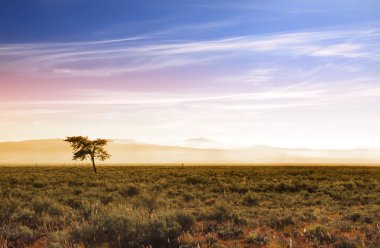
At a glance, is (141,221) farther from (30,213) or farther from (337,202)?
(337,202)

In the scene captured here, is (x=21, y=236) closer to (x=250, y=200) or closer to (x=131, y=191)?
(x=250, y=200)

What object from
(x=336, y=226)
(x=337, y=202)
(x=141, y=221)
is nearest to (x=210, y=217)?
(x=141, y=221)

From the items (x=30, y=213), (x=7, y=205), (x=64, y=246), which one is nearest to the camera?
(x=64, y=246)

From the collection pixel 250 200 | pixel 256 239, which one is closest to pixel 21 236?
pixel 256 239

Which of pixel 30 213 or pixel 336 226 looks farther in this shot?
pixel 30 213

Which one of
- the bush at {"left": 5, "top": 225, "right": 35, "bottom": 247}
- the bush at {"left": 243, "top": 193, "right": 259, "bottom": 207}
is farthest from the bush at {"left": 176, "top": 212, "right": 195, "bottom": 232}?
the bush at {"left": 243, "top": 193, "right": 259, "bottom": 207}

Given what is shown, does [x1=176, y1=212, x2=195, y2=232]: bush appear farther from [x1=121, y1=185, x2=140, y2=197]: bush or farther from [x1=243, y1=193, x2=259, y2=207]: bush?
[x1=121, y1=185, x2=140, y2=197]: bush

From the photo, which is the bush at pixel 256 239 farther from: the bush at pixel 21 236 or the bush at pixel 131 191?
the bush at pixel 131 191

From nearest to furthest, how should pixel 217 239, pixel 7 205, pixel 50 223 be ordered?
pixel 217 239 → pixel 50 223 → pixel 7 205

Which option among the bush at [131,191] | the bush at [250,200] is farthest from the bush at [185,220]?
the bush at [131,191]

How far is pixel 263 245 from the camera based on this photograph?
29.3 ft

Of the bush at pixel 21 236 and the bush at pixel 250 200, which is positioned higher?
the bush at pixel 21 236

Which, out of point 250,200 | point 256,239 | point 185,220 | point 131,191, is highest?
point 185,220

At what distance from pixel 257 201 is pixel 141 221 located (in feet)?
36.7
